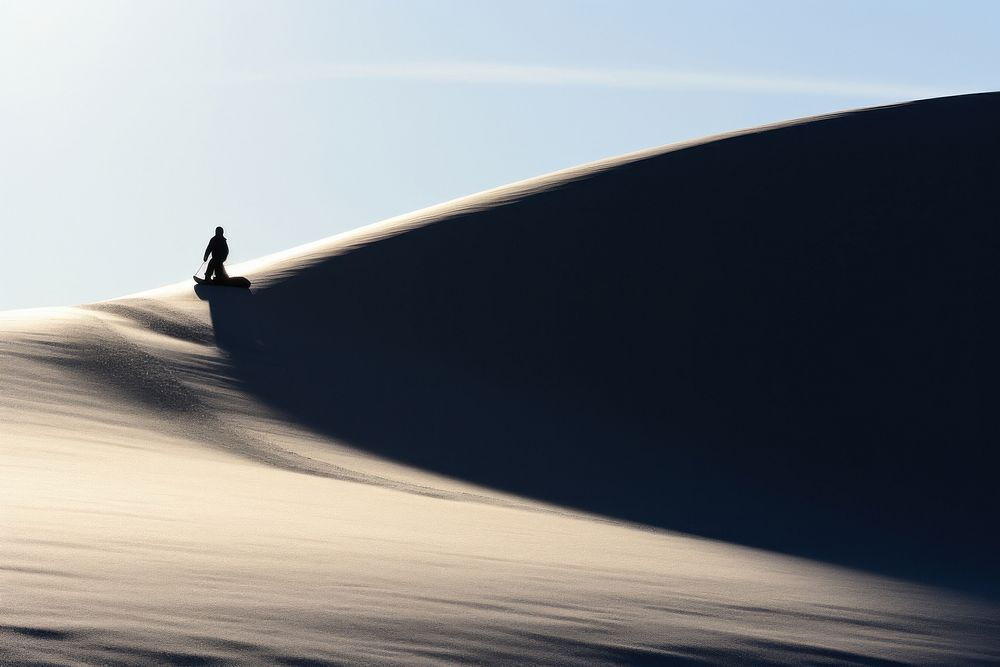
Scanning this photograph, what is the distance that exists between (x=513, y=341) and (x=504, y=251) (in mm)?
1930

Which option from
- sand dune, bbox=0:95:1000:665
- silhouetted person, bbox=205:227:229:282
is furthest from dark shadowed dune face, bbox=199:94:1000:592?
silhouetted person, bbox=205:227:229:282

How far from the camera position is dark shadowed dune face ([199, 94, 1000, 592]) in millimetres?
9453

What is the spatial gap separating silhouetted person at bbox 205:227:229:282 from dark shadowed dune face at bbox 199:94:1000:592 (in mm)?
385

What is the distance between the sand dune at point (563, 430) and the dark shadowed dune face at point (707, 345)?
43 mm

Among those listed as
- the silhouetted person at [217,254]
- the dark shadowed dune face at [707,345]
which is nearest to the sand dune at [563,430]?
the dark shadowed dune face at [707,345]

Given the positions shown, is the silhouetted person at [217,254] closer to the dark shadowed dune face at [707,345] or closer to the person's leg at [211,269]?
the person's leg at [211,269]

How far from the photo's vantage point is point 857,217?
46.0ft

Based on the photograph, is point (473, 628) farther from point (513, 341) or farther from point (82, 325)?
point (513, 341)

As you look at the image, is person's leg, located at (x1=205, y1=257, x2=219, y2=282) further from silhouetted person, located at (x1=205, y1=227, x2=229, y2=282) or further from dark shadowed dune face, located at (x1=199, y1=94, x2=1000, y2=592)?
dark shadowed dune face, located at (x1=199, y1=94, x2=1000, y2=592)

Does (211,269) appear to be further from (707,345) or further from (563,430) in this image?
(707,345)

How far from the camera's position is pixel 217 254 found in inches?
484

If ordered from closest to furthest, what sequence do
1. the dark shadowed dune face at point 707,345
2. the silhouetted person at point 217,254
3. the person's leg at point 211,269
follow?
the dark shadowed dune face at point 707,345 < the silhouetted person at point 217,254 < the person's leg at point 211,269

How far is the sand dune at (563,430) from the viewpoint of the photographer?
123 inches

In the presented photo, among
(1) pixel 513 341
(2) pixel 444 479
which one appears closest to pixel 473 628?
(2) pixel 444 479
